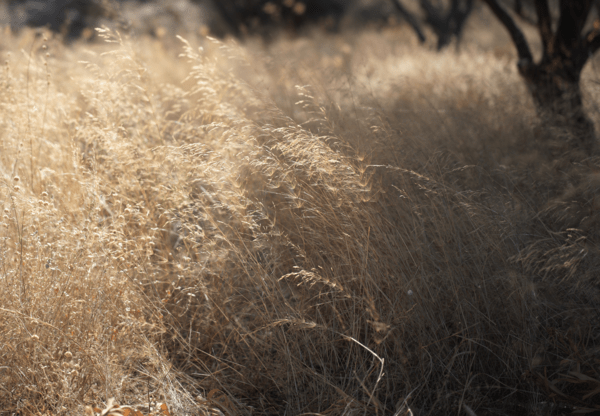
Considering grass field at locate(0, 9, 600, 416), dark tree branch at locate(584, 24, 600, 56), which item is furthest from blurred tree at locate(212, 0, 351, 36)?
grass field at locate(0, 9, 600, 416)

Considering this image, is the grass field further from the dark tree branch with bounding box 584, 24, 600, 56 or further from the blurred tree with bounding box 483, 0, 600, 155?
the dark tree branch with bounding box 584, 24, 600, 56

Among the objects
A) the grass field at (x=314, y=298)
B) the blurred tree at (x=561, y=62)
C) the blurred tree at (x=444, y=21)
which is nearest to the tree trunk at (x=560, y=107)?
the blurred tree at (x=561, y=62)

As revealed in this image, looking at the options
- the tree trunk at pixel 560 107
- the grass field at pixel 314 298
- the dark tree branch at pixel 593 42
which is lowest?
the grass field at pixel 314 298

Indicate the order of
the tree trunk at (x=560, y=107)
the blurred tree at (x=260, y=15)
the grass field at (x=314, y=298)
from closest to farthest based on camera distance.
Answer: the grass field at (x=314, y=298) < the tree trunk at (x=560, y=107) < the blurred tree at (x=260, y=15)

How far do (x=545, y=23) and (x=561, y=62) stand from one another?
17.7 inches

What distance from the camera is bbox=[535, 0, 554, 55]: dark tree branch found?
12.4ft

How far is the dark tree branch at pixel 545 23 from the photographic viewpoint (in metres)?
3.77

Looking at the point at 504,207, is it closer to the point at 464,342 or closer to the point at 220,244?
the point at 464,342

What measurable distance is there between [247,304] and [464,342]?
106 centimetres

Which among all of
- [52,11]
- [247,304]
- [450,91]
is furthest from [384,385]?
[52,11]

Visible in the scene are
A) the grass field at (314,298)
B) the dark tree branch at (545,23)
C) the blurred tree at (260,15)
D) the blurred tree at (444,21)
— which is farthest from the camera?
the blurred tree at (260,15)

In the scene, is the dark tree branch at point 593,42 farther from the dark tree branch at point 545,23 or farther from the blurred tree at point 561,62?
the dark tree branch at point 545,23

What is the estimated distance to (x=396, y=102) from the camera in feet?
13.2

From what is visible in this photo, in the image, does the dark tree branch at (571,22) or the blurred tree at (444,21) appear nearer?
the dark tree branch at (571,22)
